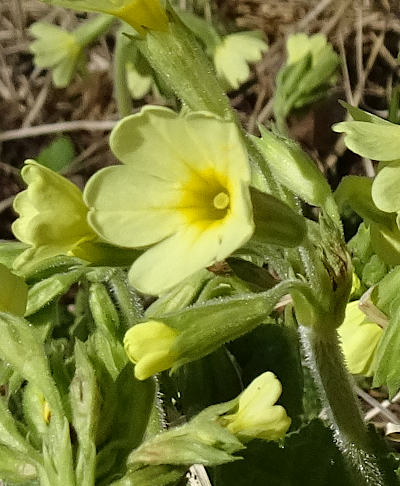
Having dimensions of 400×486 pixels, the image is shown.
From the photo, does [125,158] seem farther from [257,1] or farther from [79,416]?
[257,1]

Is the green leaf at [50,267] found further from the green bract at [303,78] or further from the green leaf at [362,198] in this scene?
the green bract at [303,78]

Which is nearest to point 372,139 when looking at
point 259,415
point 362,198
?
point 362,198

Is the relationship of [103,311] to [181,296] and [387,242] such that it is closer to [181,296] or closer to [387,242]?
[181,296]

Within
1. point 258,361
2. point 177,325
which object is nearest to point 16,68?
point 258,361

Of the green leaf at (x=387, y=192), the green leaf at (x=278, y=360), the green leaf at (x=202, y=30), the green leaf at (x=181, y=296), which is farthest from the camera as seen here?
the green leaf at (x=202, y=30)

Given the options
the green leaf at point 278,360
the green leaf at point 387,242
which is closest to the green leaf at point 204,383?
the green leaf at point 278,360
